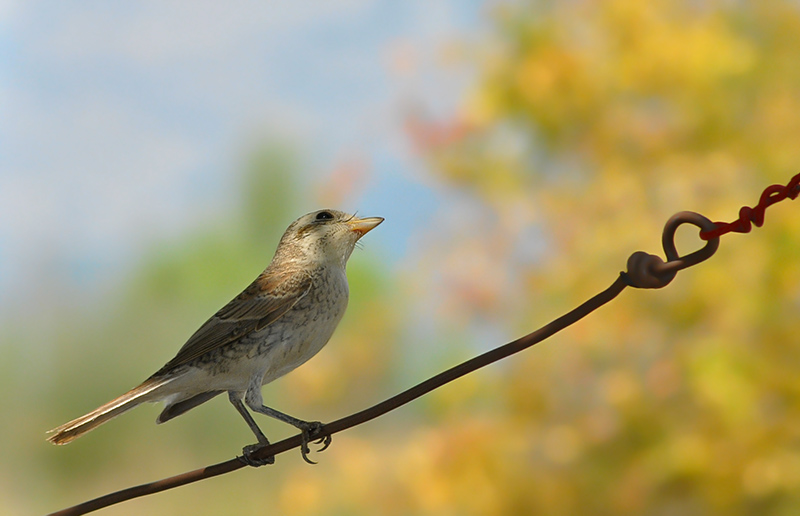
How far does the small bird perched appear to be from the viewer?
1996mm

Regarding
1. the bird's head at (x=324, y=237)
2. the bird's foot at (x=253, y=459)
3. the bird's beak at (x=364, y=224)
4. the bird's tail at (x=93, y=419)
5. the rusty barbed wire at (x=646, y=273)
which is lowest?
the rusty barbed wire at (x=646, y=273)

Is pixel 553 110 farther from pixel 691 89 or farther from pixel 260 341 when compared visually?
pixel 260 341

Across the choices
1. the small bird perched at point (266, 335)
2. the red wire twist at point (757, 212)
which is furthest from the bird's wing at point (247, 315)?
the red wire twist at point (757, 212)

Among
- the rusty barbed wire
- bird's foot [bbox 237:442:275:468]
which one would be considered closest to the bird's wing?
bird's foot [bbox 237:442:275:468]

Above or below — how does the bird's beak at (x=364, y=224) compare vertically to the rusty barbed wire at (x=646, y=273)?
above

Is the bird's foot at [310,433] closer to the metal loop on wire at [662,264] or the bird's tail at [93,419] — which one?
the bird's tail at [93,419]

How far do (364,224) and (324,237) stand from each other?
0.15m

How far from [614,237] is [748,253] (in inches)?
21.1

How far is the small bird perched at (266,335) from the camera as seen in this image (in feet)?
6.55

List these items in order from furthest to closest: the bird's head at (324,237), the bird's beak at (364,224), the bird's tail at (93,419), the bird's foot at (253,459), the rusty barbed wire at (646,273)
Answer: the bird's head at (324,237), the bird's beak at (364,224), the bird's tail at (93,419), the bird's foot at (253,459), the rusty barbed wire at (646,273)

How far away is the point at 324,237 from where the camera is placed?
2.13 m

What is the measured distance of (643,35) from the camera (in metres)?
3.80

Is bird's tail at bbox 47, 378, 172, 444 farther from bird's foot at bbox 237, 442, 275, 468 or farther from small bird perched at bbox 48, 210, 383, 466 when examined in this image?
bird's foot at bbox 237, 442, 275, 468

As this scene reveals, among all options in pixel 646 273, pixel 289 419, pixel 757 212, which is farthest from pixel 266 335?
pixel 757 212
